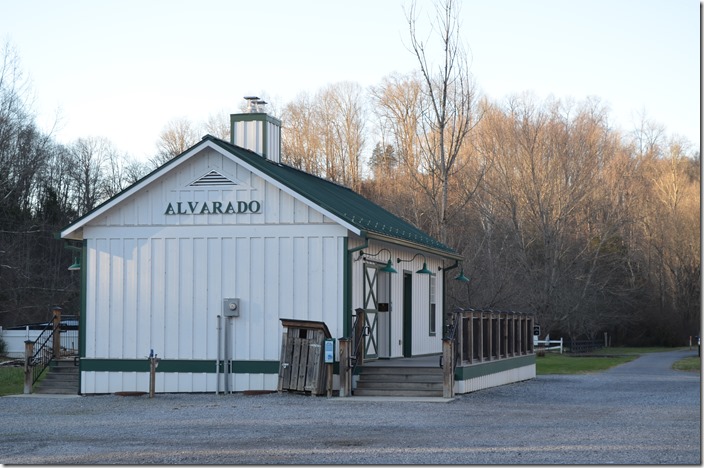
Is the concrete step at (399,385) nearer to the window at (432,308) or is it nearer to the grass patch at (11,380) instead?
the window at (432,308)

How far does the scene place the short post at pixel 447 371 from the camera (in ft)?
64.2

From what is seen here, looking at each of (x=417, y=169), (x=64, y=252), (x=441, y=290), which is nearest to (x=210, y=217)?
(x=441, y=290)

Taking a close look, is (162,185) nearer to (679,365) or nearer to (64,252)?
(679,365)

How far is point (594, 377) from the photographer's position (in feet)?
93.3

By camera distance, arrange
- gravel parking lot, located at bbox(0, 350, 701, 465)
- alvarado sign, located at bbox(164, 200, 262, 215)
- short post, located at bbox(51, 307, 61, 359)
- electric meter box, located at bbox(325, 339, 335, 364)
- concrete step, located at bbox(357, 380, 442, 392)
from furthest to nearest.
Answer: short post, located at bbox(51, 307, 61, 359)
alvarado sign, located at bbox(164, 200, 262, 215)
concrete step, located at bbox(357, 380, 442, 392)
electric meter box, located at bbox(325, 339, 335, 364)
gravel parking lot, located at bbox(0, 350, 701, 465)

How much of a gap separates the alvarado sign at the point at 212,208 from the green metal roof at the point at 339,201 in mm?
821

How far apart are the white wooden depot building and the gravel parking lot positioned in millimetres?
901

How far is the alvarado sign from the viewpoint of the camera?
70.0 feet

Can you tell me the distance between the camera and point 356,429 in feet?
47.8

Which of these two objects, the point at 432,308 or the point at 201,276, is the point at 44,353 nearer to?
the point at 201,276

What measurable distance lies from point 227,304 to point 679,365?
67.4 ft

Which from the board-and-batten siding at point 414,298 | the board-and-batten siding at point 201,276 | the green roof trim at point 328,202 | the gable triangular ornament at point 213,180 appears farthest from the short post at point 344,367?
the gable triangular ornament at point 213,180

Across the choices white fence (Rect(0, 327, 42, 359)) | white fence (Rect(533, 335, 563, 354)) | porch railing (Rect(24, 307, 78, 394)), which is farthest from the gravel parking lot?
white fence (Rect(533, 335, 563, 354))

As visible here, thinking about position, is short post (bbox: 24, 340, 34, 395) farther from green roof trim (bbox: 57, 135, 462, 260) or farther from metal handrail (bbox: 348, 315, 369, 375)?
metal handrail (bbox: 348, 315, 369, 375)
